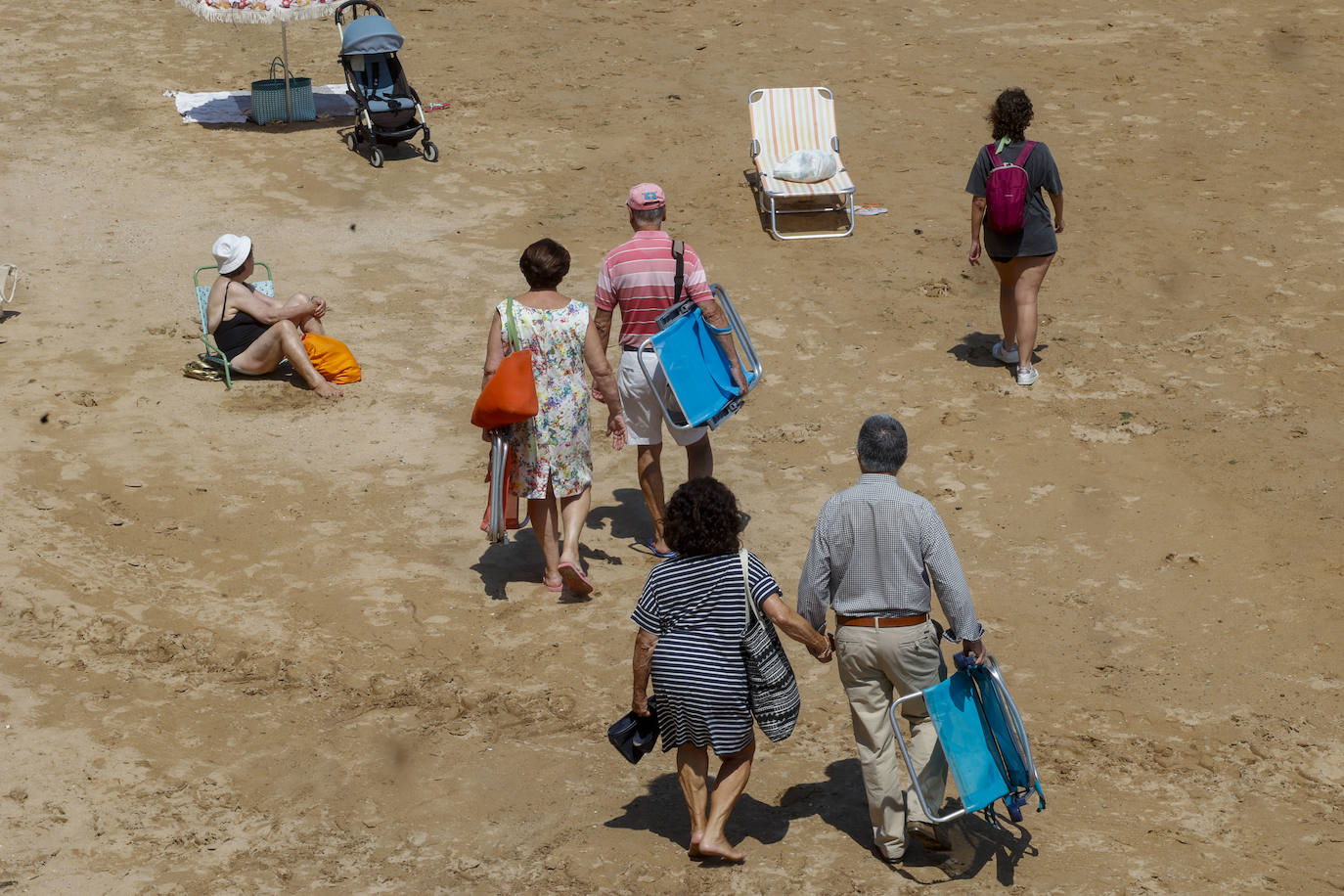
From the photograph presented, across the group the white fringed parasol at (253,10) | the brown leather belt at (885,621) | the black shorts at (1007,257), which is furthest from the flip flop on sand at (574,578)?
the white fringed parasol at (253,10)

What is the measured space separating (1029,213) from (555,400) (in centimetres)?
388

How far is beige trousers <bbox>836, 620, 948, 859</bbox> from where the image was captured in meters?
4.79

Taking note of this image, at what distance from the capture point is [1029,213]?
909 cm

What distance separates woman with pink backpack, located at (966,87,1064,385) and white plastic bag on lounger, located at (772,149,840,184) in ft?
9.83

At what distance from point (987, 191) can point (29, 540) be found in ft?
19.8

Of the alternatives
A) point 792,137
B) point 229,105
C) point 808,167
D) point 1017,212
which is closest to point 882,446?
point 1017,212

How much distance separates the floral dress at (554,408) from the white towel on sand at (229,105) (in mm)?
8516

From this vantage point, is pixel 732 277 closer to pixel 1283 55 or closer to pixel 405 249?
pixel 405 249

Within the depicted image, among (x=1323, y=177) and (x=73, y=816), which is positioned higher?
(x=1323, y=177)

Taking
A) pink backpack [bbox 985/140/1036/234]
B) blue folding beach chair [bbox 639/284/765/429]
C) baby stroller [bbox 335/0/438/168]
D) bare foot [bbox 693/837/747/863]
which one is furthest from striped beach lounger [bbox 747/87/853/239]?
bare foot [bbox 693/837/747/863]

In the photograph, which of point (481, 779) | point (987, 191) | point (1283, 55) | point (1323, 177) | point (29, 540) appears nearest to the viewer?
point (481, 779)

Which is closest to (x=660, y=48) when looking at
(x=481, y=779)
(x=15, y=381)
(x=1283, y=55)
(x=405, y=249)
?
(x=405, y=249)

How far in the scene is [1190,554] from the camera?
7430 mm

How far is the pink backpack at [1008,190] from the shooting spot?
350 inches
